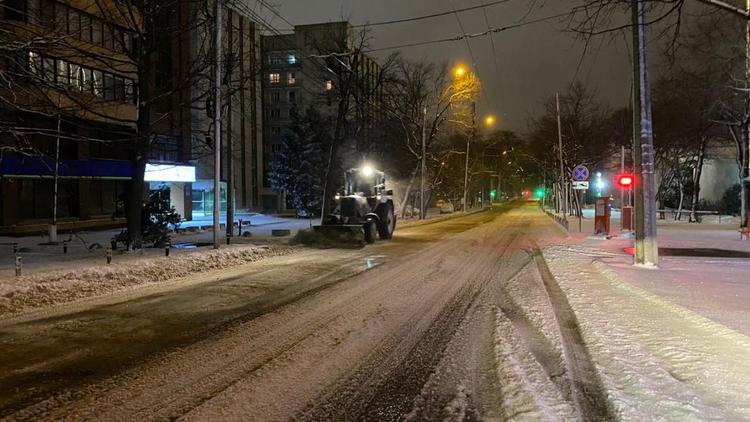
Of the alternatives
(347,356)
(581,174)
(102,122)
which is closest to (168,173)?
(102,122)

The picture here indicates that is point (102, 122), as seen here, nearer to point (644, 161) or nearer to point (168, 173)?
point (168, 173)

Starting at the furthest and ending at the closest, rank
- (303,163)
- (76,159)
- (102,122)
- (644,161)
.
A: (303,163)
(102,122)
(76,159)
(644,161)

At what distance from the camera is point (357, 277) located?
1326 cm

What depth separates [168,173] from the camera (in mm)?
38219

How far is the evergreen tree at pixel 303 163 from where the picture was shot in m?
49.8

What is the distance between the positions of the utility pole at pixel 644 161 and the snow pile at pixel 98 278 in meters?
10.9

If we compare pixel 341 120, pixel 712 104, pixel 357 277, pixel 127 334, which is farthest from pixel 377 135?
pixel 127 334

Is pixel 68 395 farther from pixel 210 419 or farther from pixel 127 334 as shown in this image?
pixel 127 334

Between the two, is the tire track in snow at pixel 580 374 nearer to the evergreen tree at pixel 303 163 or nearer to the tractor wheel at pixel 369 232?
the tractor wheel at pixel 369 232

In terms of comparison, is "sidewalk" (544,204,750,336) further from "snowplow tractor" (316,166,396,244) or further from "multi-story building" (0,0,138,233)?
"multi-story building" (0,0,138,233)

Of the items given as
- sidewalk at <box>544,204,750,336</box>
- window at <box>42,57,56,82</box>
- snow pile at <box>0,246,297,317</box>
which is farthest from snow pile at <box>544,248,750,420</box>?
window at <box>42,57,56,82</box>

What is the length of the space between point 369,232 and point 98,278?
1136 cm

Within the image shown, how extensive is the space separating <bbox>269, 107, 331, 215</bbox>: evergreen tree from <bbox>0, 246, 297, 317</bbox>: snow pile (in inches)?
1276

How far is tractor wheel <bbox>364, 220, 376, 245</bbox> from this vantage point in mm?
22077
